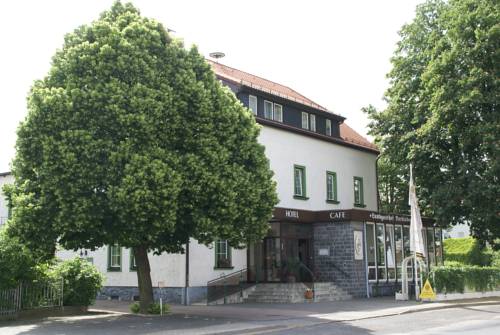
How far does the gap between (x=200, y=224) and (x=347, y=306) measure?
26.7 ft

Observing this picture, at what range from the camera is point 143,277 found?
759 inches

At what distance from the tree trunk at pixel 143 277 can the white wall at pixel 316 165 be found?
1018cm

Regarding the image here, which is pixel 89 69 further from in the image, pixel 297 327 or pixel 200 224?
pixel 297 327

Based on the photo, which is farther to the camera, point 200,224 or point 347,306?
point 347,306

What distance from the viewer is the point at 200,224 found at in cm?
1717

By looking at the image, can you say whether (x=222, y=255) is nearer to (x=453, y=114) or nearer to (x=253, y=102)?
(x=253, y=102)

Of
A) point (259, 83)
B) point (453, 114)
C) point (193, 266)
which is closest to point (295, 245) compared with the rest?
point (193, 266)

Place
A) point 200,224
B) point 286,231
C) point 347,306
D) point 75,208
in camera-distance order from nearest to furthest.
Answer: point 75,208 < point 200,224 < point 347,306 < point 286,231

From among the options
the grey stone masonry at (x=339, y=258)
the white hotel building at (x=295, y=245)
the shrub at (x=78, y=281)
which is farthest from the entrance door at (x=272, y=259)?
the shrub at (x=78, y=281)

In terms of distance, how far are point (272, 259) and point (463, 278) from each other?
26.9 ft

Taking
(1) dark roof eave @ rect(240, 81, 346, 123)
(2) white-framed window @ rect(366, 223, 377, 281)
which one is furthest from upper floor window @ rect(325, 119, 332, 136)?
(2) white-framed window @ rect(366, 223, 377, 281)

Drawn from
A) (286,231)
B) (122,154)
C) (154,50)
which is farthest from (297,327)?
(286,231)

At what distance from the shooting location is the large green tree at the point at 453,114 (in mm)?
27828

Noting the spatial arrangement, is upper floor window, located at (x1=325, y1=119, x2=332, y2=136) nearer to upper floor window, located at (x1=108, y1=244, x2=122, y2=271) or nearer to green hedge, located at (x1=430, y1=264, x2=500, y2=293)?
green hedge, located at (x1=430, y1=264, x2=500, y2=293)
